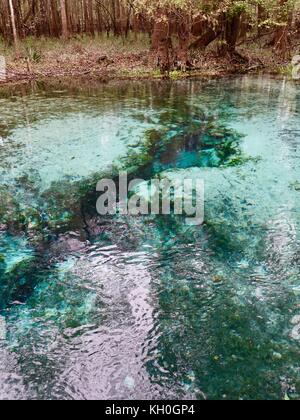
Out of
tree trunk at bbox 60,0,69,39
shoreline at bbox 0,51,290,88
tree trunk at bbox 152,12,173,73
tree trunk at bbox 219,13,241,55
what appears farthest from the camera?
tree trunk at bbox 60,0,69,39

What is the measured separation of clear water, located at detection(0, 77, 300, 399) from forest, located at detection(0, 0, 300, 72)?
791 cm

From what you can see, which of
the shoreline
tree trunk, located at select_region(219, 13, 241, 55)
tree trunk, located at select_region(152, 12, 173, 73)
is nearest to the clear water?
the shoreline

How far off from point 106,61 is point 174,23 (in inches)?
116

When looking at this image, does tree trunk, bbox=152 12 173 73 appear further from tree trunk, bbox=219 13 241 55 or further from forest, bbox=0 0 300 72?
tree trunk, bbox=219 13 241 55

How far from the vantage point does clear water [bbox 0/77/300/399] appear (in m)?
2.36

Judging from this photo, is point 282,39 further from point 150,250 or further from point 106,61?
point 150,250

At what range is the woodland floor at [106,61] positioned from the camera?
13.6 meters

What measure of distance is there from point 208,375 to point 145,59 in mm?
14262

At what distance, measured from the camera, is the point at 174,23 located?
14180 millimetres

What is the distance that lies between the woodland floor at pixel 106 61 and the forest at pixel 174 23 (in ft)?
1.07

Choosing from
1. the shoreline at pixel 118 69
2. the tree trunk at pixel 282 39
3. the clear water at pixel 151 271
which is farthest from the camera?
the tree trunk at pixel 282 39

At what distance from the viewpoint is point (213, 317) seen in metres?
2.77

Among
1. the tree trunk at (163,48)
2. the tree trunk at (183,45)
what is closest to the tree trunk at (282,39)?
the tree trunk at (183,45)

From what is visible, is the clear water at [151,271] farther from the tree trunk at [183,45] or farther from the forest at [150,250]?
the tree trunk at [183,45]
